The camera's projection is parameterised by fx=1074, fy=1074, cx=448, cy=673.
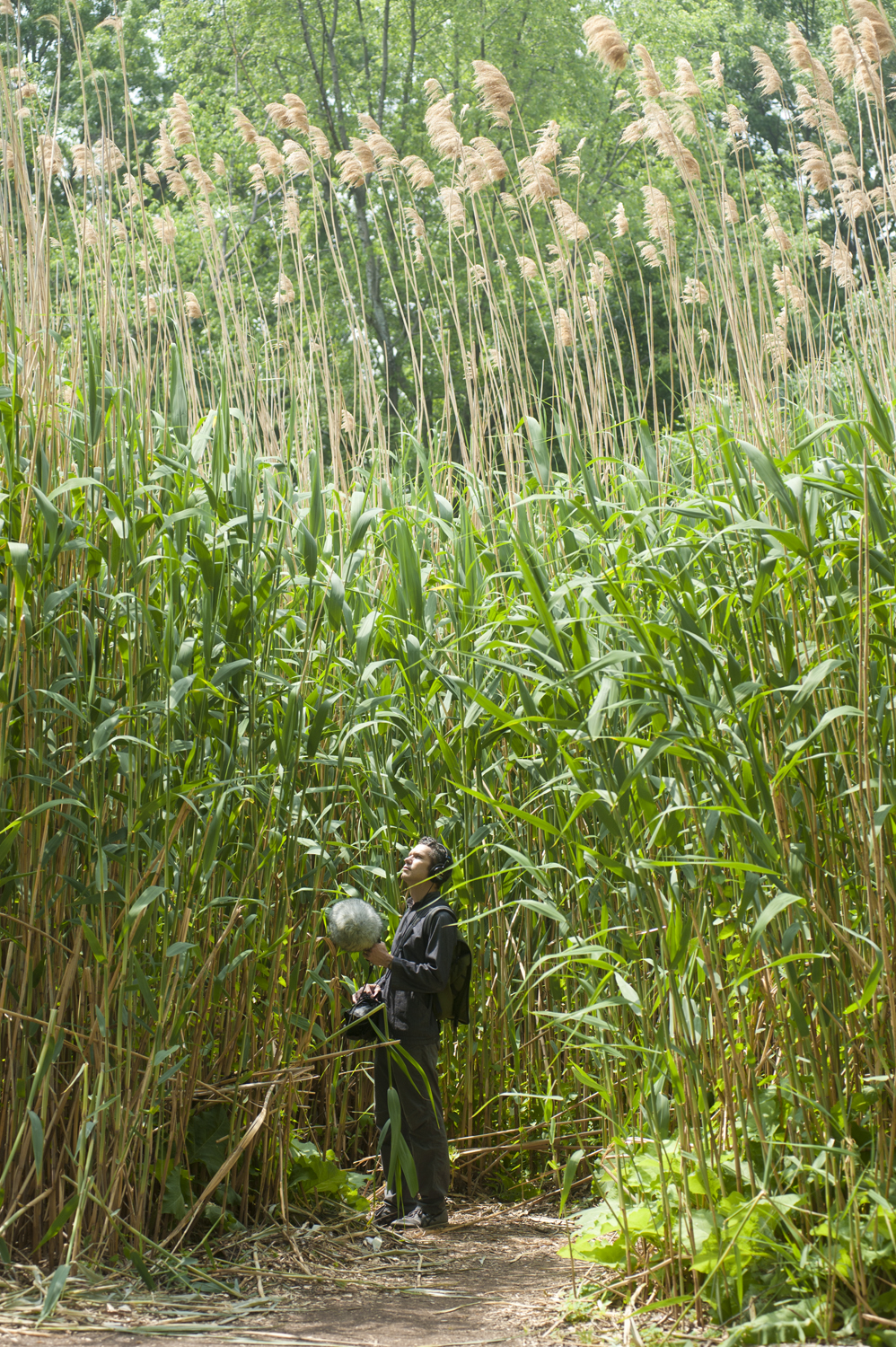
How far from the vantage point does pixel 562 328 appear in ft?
13.3

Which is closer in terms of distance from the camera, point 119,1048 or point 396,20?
point 119,1048

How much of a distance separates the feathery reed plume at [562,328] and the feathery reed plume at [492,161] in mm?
502

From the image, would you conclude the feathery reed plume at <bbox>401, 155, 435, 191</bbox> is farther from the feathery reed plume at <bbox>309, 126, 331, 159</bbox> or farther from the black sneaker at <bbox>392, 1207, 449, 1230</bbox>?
the black sneaker at <bbox>392, 1207, 449, 1230</bbox>

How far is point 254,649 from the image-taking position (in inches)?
111

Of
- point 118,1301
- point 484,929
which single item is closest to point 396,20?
point 484,929

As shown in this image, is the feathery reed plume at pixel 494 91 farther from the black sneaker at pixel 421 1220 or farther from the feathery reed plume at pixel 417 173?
the black sneaker at pixel 421 1220

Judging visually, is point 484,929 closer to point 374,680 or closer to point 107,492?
point 374,680

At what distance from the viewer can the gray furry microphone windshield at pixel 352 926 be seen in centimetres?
292

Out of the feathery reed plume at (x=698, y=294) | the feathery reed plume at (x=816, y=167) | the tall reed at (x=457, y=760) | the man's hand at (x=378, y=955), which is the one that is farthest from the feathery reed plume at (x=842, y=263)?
the man's hand at (x=378, y=955)

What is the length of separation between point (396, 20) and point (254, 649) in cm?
1655

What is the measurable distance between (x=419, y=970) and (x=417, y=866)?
30cm

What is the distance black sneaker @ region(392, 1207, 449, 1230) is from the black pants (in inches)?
0.4

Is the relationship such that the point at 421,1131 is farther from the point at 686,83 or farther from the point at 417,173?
the point at 417,173

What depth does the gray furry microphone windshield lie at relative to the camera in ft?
9.57
